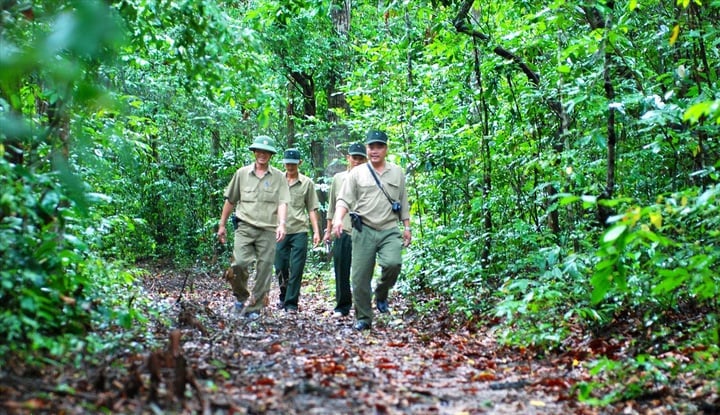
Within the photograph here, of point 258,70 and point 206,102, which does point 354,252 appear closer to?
point 258,70

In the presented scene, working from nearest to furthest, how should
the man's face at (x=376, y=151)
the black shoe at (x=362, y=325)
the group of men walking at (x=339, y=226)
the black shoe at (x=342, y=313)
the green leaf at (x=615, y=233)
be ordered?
1. the green leaf at (x=615, y=233)
2. the black shoe at (x=362, y=325)
3. the group of men walking at (x=339, y=226)
4. the man's face at (x=376, y=151)
5. the black shoe at (x=342, y=313)

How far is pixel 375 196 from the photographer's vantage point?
8211mm

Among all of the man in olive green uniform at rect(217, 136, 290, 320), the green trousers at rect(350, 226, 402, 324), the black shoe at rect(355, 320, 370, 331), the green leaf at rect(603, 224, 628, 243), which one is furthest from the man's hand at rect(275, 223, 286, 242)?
the green leaf at rect(603, 224, 628, 243)

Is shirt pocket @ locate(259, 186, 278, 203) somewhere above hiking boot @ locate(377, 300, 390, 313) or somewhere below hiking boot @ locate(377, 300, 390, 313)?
above

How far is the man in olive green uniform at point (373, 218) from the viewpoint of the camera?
8070 mm

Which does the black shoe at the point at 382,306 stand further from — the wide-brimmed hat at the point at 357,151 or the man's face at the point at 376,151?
the wide-brimmed hat at the point at 357,151

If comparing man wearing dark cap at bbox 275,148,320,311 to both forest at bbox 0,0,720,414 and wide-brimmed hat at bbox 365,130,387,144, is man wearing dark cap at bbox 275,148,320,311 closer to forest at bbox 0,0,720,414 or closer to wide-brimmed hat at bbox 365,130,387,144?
forest at bbox 0,0,720,414

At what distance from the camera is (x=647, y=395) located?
4551 millimetres

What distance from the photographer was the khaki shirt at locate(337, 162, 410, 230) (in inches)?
322

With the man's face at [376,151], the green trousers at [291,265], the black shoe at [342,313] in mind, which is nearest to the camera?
the man's face at [376,151]

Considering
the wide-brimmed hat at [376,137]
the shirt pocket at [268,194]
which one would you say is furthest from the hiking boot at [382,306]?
the wide-brimmed hat at [376,137]

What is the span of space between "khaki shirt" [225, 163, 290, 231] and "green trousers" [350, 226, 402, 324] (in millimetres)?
1268

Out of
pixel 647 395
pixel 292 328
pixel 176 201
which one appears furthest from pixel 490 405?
pixel 176 201

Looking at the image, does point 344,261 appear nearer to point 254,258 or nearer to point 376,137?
point 254,258
